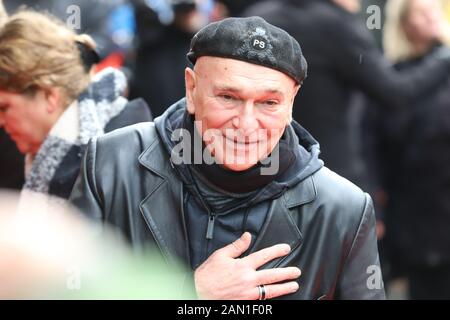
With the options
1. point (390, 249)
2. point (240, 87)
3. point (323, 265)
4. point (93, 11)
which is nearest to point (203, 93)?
point (240, 87)

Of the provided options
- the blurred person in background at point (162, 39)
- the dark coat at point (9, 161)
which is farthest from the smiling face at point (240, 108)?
the blurred person in background at point (162, 39)

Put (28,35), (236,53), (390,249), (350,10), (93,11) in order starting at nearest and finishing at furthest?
(236,53) < (28,35) < (350,10) < (390,249) < (93,11)

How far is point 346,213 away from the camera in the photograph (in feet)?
8.91

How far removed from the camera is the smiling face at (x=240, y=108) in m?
2.55

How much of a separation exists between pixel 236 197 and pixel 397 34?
99.6 inches

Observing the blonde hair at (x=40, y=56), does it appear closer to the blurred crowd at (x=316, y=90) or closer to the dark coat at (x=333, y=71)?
the blurred crowd at (x=316, y=90)

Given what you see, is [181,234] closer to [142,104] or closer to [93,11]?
[142,104]

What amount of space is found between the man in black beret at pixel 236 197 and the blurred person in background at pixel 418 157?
78.8 inches

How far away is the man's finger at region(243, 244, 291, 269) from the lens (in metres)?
2.66

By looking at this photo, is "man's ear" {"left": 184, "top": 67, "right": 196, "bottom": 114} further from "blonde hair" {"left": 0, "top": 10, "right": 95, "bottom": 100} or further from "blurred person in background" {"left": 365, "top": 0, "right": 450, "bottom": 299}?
"blurred person in background" {"left": 365, "top": 0, "right": 450, "bottom": 299}

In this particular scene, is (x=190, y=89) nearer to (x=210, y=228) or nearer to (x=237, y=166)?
(x=237, y=166)

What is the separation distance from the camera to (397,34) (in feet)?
16.1

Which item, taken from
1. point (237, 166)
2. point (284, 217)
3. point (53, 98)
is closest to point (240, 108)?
point (237, 166)
